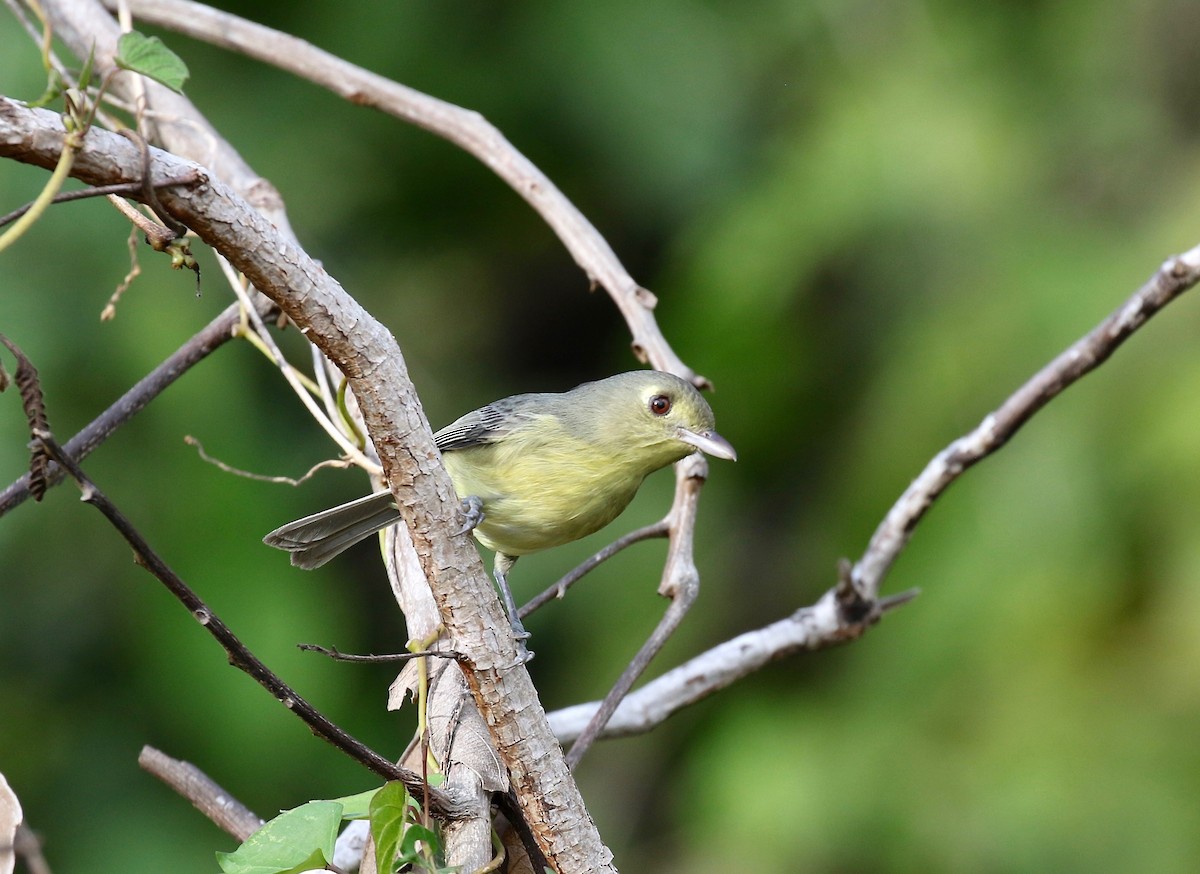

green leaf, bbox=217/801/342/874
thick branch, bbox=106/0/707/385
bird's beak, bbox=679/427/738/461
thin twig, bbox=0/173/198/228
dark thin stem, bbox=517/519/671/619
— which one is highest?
thick branch, bbox=106/0/707/385

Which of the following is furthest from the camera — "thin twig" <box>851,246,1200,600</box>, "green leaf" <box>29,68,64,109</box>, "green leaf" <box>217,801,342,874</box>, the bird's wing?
the bird's wing

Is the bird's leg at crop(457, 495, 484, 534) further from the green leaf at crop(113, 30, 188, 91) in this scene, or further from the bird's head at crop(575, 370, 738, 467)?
the green leaf at crop(113, 30, 188, 91)

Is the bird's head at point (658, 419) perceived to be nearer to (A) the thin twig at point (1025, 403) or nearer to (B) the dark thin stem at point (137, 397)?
(A) the thin twig at point (1025, 403)

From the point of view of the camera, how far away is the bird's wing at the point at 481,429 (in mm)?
2883

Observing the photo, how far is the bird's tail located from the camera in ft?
8.61

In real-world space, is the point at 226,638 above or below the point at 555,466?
below

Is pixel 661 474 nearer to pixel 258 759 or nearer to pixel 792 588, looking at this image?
pixel 792 588

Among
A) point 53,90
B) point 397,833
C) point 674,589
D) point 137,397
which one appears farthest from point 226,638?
point 674,589

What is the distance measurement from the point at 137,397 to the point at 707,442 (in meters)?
1.19

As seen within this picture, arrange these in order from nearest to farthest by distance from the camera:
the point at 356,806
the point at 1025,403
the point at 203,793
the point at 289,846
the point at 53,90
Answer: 1. the point at 53,90
2. the point at 289,846
3. the point at 356,806
4. the point at 203,793
5. the point at 1025,403

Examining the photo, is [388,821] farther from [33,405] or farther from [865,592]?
[865,592]

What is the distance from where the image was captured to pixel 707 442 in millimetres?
2742

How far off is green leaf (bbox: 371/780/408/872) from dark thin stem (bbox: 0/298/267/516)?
794mm

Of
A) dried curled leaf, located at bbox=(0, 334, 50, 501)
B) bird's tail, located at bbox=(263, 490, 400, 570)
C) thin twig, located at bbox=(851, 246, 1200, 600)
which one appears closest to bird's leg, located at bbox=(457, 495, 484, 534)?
bird's tail, located at bbox=(263, 490, 400, 570)
